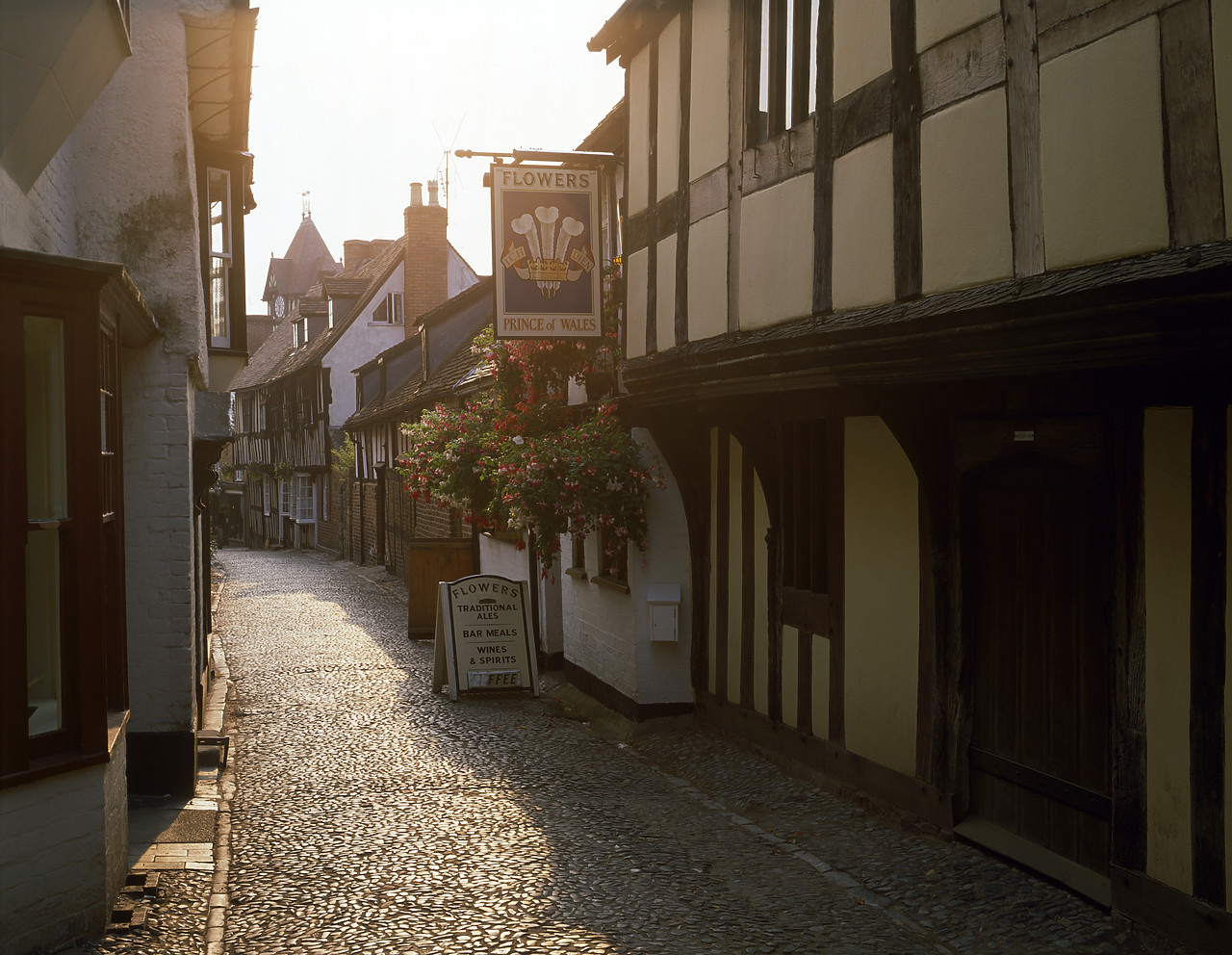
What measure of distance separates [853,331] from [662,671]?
4.92 m

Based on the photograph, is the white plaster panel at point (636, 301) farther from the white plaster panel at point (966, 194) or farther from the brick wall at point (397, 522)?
the brick wall at point (397, 522)

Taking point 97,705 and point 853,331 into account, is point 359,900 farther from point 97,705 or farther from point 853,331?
point 853,331

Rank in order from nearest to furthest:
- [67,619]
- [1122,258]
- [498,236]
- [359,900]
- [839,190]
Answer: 1. [1122,258]
2. [67,619]
3. [359,900]
4. [839,190]
5. [498,236]

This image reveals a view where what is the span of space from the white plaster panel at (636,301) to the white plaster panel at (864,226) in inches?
125

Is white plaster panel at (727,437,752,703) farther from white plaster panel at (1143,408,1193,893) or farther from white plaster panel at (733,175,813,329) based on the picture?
white plaster panel at (1143,408,1193,893)

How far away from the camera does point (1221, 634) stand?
467 cm

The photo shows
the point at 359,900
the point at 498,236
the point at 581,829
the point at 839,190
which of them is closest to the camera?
the point at 359,900

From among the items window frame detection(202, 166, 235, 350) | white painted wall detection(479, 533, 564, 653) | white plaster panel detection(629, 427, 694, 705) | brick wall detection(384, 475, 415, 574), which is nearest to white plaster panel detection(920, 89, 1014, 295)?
white plaster panel detection(629, 427, 694, 705)

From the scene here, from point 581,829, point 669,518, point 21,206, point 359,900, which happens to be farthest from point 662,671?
point 21,206

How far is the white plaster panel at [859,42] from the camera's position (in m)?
6.35

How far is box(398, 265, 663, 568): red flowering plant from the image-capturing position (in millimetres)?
10070

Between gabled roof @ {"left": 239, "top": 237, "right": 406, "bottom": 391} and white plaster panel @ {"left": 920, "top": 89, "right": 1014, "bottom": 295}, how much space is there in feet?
95.1

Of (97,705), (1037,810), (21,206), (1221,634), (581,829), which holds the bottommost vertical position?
(581,829)

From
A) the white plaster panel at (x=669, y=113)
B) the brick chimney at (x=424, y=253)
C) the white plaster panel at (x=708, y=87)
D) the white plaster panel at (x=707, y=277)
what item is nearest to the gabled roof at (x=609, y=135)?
the white plaster panel at (x=669, y=113)
